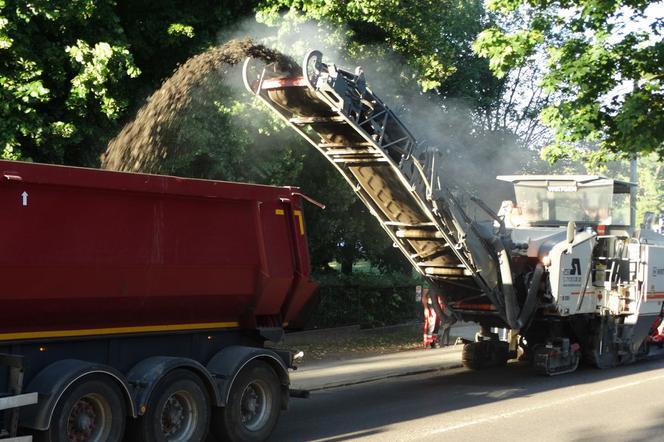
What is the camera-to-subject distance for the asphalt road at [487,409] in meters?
9.40

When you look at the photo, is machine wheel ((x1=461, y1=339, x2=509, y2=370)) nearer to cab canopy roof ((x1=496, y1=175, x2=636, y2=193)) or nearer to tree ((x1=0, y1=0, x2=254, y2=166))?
cab canopy roof ((x1=496, y1=175, x2=636, y2=193))

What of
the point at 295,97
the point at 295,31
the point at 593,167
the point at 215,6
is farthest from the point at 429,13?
the point at 295,97

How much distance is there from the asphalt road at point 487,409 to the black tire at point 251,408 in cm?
34

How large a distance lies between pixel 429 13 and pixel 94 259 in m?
11.0

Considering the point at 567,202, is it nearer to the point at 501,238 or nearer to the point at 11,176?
the point at 501,238

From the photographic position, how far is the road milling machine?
1088cm

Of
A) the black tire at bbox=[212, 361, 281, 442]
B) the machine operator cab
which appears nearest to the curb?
the machine operator cab

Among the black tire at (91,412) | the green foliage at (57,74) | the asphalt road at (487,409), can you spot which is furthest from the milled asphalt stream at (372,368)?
the black tire at (91,412)

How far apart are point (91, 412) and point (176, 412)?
0.95m

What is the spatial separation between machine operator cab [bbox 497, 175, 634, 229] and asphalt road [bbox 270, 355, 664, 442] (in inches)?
115

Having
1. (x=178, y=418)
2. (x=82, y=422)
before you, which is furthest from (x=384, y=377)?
(x=82, y=422)

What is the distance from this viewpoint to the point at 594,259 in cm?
1454

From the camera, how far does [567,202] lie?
15.8 m

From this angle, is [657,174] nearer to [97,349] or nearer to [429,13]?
[429,13]
